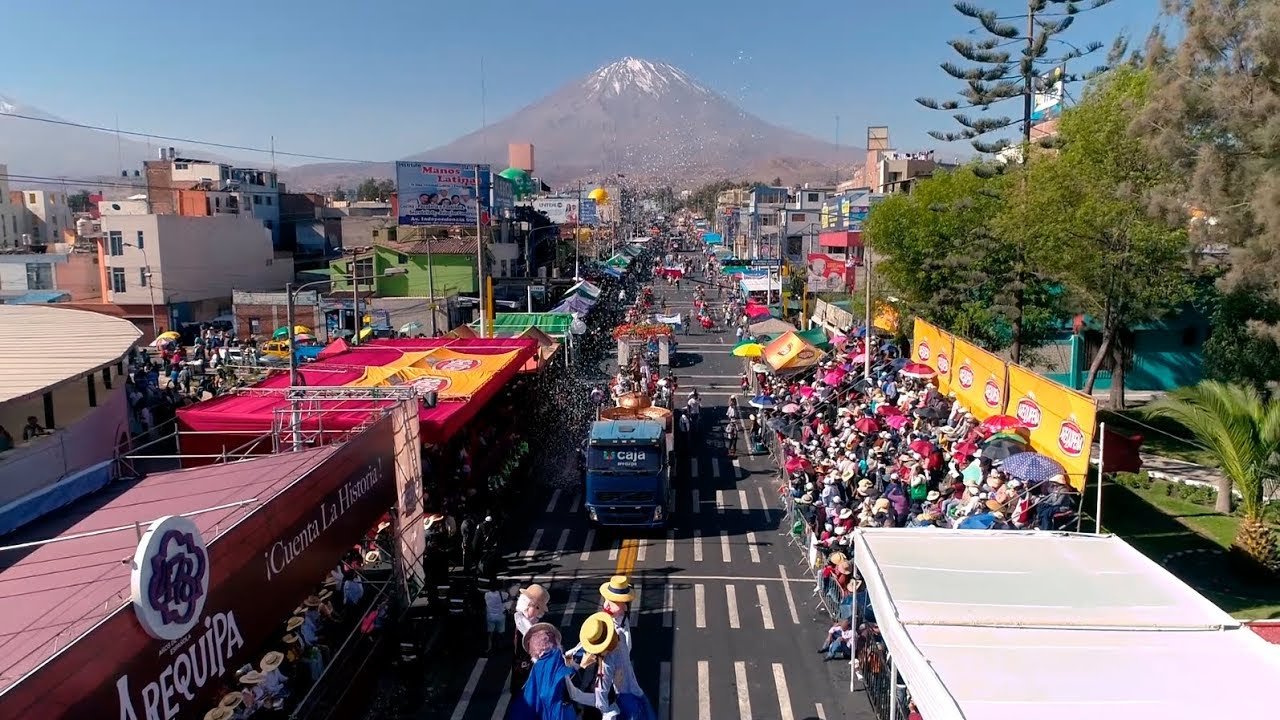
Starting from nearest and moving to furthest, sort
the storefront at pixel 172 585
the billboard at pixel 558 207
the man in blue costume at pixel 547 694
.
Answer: the storefront at pixel 172 585
the man in blue costume at pixel 547 694
the billboard at pixel 558 207

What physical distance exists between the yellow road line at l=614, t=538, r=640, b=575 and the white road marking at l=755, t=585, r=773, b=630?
2078mm

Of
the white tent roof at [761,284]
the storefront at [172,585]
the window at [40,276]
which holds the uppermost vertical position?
the window at [40,276]

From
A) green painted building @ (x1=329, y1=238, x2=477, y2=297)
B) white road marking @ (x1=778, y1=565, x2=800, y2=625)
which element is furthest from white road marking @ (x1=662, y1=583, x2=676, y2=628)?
green painted building @ (x1=329, y1=238, x2=477, y2=297)

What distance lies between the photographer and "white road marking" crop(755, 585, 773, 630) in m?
11.9

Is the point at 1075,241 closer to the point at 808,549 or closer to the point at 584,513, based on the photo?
the point at 808,549

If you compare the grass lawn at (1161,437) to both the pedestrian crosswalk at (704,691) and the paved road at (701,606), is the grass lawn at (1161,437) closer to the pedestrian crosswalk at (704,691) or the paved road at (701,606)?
the paved road at (701,606)

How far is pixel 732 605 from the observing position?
41.0 feet

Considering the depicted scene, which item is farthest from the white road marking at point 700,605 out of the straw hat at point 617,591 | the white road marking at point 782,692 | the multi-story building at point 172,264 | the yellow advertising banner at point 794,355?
the multi-story building at point 172,264

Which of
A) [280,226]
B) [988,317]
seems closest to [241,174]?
[280,226]

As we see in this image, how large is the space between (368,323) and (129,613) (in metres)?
32.5

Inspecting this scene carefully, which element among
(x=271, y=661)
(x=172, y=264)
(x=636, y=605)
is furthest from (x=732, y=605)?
(x=172, y=264)

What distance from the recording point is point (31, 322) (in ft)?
50.4

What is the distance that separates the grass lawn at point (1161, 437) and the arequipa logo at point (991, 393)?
2611 millimetres

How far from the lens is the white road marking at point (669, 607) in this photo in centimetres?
1187
